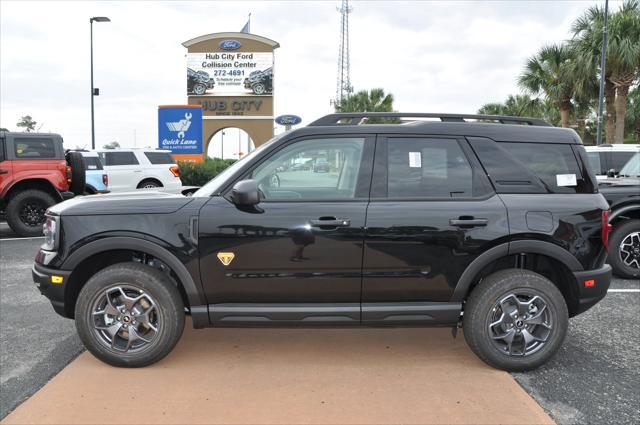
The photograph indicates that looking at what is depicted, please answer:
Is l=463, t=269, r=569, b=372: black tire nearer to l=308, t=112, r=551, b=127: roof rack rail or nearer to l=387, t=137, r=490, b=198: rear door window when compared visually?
l=387, t=137, r=490, b=198: rear door window

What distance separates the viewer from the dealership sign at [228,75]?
28844 mm

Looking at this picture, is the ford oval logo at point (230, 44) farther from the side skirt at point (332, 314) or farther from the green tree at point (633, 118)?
the side skirt at point (332, 314)

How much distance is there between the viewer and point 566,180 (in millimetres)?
3754

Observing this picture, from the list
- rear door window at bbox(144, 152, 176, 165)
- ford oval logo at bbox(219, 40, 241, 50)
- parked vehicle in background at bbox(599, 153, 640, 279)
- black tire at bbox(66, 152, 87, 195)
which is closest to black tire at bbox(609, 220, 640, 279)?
parked vehicle in background at bbox(599, 153, 640, 279)

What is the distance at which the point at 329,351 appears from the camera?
13.5 feet

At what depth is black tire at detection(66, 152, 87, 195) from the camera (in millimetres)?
10008

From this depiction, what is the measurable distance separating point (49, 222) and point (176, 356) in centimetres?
137

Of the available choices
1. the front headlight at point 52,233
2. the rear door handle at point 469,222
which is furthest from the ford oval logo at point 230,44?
the rear door handle at point 469,222

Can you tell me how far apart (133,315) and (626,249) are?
594cm

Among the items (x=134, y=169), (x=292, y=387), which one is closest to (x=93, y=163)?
(x=134, y=169)

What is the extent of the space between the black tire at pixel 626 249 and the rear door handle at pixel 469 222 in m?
3.80

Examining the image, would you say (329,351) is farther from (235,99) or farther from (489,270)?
(235,99)

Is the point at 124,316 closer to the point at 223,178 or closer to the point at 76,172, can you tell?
the point at 223,178

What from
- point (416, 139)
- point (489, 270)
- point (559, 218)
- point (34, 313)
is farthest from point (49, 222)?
point (559, 218)
